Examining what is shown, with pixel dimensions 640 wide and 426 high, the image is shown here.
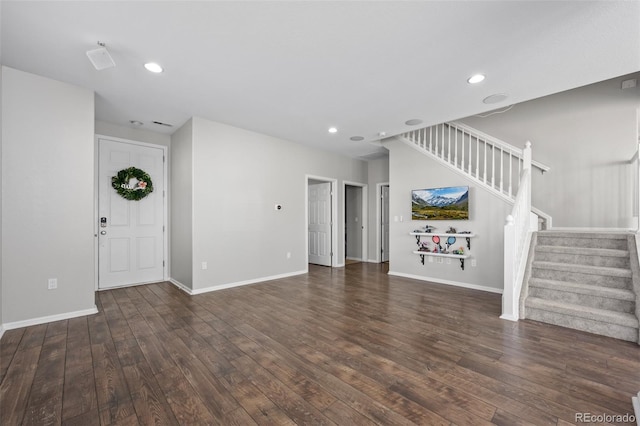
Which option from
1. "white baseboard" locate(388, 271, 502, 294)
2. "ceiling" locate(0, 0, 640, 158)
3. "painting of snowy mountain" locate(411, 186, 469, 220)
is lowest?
"white baseboard" locate(388, 271, 502, 294)

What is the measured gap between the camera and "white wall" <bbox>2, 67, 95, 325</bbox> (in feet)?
9.60

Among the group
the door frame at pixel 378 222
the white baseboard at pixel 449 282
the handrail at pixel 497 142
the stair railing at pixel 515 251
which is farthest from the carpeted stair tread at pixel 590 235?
the door frame at pixel 378 222

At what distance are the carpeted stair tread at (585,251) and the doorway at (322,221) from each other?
399 cm

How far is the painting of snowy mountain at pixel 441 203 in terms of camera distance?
188 inches

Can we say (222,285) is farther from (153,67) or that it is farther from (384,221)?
(384,221)

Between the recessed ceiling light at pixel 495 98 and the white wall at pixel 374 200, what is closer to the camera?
the recessed ceiling light at pixel 495 98

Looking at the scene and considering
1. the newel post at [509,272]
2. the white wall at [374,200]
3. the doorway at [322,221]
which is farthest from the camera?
the white wall at [374,200]

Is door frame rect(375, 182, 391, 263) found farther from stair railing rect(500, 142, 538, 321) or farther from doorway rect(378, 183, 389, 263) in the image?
stair railing rect(500, 142, 538, 321)

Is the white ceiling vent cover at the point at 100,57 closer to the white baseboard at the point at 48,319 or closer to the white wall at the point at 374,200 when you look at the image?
the white baseboard at the point at 48,319

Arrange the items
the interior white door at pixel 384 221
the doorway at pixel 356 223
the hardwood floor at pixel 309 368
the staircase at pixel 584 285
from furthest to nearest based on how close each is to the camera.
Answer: the doorway at pixel 356 223 < the interior white door at pixel 384 221 < the staircase at pixel 584 285 < the hardwood floor at pixel 309 368

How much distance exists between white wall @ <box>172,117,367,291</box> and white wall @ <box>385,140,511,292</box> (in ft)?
6.08

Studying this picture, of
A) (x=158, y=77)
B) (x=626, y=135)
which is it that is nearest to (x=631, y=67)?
(x=626, y=135)

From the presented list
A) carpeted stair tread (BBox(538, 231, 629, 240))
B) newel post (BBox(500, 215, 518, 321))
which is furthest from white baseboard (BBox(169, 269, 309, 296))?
carpeted stair tread (BBox(538, 231, 629, 240))

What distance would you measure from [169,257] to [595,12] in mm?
6322
